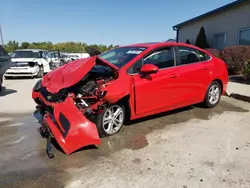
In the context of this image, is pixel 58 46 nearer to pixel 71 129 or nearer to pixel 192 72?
pixel 192 72

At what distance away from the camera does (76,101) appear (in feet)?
13.9

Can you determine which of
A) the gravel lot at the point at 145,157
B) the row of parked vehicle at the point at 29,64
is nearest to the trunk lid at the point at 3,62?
the gravel lot at the point at 145,157

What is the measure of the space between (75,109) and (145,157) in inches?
49.8

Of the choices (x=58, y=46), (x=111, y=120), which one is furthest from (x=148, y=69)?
(x=58, y=46)

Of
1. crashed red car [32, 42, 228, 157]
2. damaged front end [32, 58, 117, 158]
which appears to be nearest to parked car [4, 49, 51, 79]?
crashed red car [32, 42, 228, 157]

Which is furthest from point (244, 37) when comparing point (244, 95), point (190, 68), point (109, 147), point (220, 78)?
point (109, 147)

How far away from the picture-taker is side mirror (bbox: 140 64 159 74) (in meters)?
4.68

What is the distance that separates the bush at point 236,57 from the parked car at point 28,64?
9.45 m

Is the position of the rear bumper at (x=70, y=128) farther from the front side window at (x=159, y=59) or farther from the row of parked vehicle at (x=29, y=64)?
the row of parked vehicle at (x=29, y=64)

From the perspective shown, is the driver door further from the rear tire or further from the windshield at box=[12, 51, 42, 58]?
the windshield at box=[12, 51, 42, 58]

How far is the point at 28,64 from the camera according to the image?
45.0 feet

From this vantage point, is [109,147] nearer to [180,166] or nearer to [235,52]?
[180,166]

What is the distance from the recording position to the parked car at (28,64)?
1340 cm

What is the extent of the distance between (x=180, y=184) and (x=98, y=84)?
6.78ft
